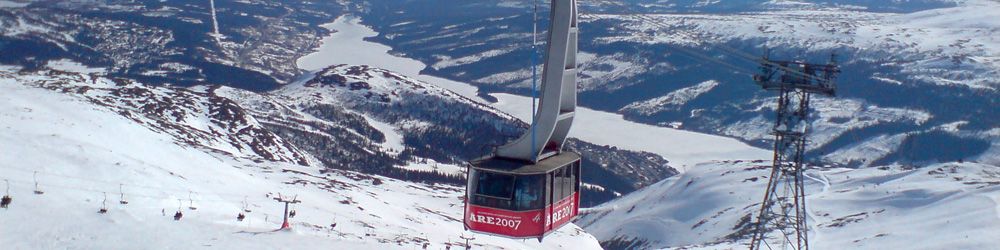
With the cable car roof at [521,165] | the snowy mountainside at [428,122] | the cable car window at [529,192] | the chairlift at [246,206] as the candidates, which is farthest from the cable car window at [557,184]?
the snowy mountainside at [428,122]

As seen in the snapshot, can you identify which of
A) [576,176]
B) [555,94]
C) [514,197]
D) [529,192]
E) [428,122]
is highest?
[555,94]

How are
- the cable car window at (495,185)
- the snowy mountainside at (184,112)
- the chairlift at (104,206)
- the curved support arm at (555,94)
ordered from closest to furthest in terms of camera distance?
the curved support arm at (555,94), the cable car window at (495,185), the chairlift at (104,206), the snowy mountainside at (184,112)

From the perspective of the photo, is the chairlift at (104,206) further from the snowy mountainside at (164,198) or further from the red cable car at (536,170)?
the red cable car at (536,170)

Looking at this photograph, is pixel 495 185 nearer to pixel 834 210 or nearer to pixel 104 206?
pixel 104 206

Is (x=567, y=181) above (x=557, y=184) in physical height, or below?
below

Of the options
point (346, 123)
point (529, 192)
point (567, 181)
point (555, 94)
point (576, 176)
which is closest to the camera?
point (555, 94)

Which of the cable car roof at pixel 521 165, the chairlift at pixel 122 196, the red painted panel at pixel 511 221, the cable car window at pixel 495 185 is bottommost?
the chairlift at pixel 122 196

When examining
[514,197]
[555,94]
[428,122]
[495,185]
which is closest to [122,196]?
[495,185]
